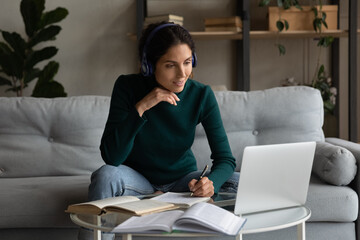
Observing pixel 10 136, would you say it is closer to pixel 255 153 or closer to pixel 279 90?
pixel 279 90

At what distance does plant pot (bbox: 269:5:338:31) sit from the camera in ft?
12.4

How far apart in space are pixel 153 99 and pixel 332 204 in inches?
32.4

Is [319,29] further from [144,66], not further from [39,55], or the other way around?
[144,66]

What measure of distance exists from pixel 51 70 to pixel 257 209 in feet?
9.23

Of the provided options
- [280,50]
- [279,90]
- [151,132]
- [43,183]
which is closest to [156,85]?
[151,132]

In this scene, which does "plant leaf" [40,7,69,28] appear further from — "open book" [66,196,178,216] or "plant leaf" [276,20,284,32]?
"open book" [66,196,178,216]

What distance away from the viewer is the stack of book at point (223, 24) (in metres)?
3.78

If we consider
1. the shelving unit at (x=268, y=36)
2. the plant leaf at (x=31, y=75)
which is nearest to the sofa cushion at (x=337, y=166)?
the shelving unit at (x=268, y=36)

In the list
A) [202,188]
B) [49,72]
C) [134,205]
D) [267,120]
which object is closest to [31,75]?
[49,72]

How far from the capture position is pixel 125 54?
4.20m

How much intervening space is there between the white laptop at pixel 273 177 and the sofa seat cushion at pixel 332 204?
566 millimetres

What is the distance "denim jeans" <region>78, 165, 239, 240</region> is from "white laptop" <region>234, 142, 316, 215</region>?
0.41 meters

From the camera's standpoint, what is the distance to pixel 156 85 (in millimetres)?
1992

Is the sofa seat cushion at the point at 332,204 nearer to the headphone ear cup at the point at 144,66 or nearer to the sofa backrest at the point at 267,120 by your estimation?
the sofa backrest at the point at 267,120
